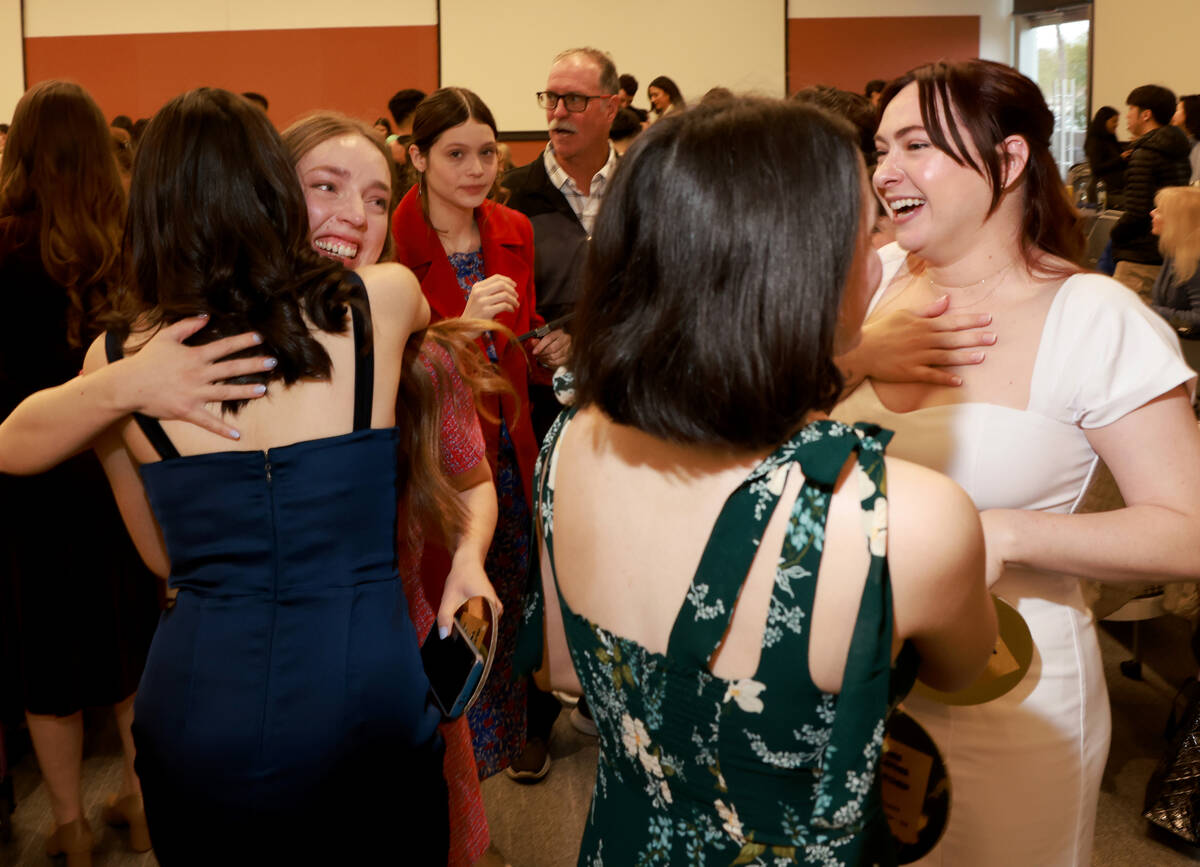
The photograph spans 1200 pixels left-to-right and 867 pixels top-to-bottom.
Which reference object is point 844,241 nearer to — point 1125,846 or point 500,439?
point 500,439

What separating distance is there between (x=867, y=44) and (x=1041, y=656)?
36.7 feet

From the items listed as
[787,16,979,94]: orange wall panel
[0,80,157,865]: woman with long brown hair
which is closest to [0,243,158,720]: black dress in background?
[0,80,157,865]: woman with long brown hair

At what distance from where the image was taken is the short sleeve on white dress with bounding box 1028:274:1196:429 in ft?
4.80

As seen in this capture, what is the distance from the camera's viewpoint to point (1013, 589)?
5.24ft

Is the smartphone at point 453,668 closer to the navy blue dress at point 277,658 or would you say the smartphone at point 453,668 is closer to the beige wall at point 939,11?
the navy blue dress at point 277,658

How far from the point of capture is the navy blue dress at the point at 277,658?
1477 millimetres

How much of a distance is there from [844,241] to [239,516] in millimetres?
902

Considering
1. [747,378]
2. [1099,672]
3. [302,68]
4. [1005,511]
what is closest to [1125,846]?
[1099,672]

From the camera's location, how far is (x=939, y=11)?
38.0ft

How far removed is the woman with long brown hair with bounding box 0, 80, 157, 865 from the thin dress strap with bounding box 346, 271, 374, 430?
1.31 meters

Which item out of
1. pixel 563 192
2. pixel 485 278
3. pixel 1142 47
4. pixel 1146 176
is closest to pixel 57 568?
pixel 485 278

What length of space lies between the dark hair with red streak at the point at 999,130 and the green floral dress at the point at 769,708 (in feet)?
2.44

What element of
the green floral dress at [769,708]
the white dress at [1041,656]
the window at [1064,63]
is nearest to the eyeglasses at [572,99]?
the white dress at [1041,656]

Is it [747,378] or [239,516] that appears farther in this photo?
[239,516]
